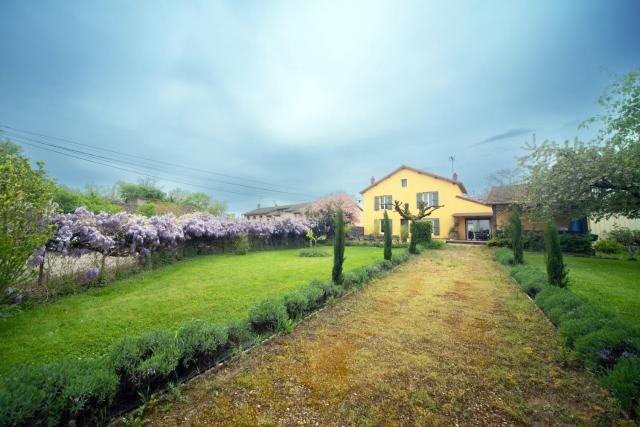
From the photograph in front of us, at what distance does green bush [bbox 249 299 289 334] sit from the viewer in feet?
14.0

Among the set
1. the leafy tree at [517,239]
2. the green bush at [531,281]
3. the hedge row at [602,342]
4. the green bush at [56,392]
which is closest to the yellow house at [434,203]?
the leafy tree at [517,239]

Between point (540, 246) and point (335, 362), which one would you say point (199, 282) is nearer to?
point (335, 362)

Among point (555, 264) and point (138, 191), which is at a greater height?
point (138, 191)

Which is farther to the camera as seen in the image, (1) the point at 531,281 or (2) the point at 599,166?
(2) the point at 599,166

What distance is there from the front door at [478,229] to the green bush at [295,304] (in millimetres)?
23738

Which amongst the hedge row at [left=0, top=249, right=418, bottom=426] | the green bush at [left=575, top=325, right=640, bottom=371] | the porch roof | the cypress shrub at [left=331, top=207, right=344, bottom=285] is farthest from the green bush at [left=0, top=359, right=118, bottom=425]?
the porch roof

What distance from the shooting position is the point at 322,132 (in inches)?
871

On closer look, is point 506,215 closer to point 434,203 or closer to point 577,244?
point 577,244

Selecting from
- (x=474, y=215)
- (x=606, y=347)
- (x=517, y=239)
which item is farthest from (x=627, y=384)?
(x=474, y=215)

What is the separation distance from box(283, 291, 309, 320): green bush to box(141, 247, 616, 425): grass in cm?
28

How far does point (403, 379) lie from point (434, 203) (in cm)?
2483

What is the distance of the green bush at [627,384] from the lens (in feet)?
7.57

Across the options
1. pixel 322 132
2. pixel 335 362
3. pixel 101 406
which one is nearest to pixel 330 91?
pixel 322 132

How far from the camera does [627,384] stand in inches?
93.4
